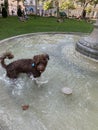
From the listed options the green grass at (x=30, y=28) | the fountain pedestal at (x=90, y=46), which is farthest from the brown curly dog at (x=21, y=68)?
the green grass at (x=30, y=28)

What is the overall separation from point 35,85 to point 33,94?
40cm

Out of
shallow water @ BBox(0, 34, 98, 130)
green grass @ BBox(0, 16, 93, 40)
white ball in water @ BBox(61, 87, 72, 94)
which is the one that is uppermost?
white ball in water @ BBox(61, 87, 72, 94)

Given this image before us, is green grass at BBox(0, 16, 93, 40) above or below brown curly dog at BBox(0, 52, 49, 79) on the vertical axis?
below

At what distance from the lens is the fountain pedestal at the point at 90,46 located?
684cm

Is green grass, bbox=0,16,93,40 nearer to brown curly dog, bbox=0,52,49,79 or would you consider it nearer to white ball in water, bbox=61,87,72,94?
brown curly dog, bbox=0,52,49,79

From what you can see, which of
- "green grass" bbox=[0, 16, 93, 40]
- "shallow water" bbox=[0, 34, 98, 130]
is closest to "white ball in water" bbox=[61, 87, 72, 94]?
"shallow water" bbox=[0, 34, 98, 130]

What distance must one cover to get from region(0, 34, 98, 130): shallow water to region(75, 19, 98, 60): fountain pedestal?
1.59 ft

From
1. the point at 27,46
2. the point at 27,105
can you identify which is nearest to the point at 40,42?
the point at 27,46

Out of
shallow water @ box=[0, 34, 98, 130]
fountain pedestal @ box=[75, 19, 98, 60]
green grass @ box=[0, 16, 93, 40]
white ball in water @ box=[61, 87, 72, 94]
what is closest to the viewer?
shallow water @ box=[0, 34, 98, 130]

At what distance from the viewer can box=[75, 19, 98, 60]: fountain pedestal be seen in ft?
22.5

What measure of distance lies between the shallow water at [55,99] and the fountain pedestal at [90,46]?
49 cm

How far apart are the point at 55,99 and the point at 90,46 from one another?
3446 mm

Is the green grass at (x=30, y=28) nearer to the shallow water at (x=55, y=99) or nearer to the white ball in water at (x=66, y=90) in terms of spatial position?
the shallow water at (x=55, y=99)

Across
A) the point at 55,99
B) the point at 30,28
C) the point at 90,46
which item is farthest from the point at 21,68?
the point at 30,28
